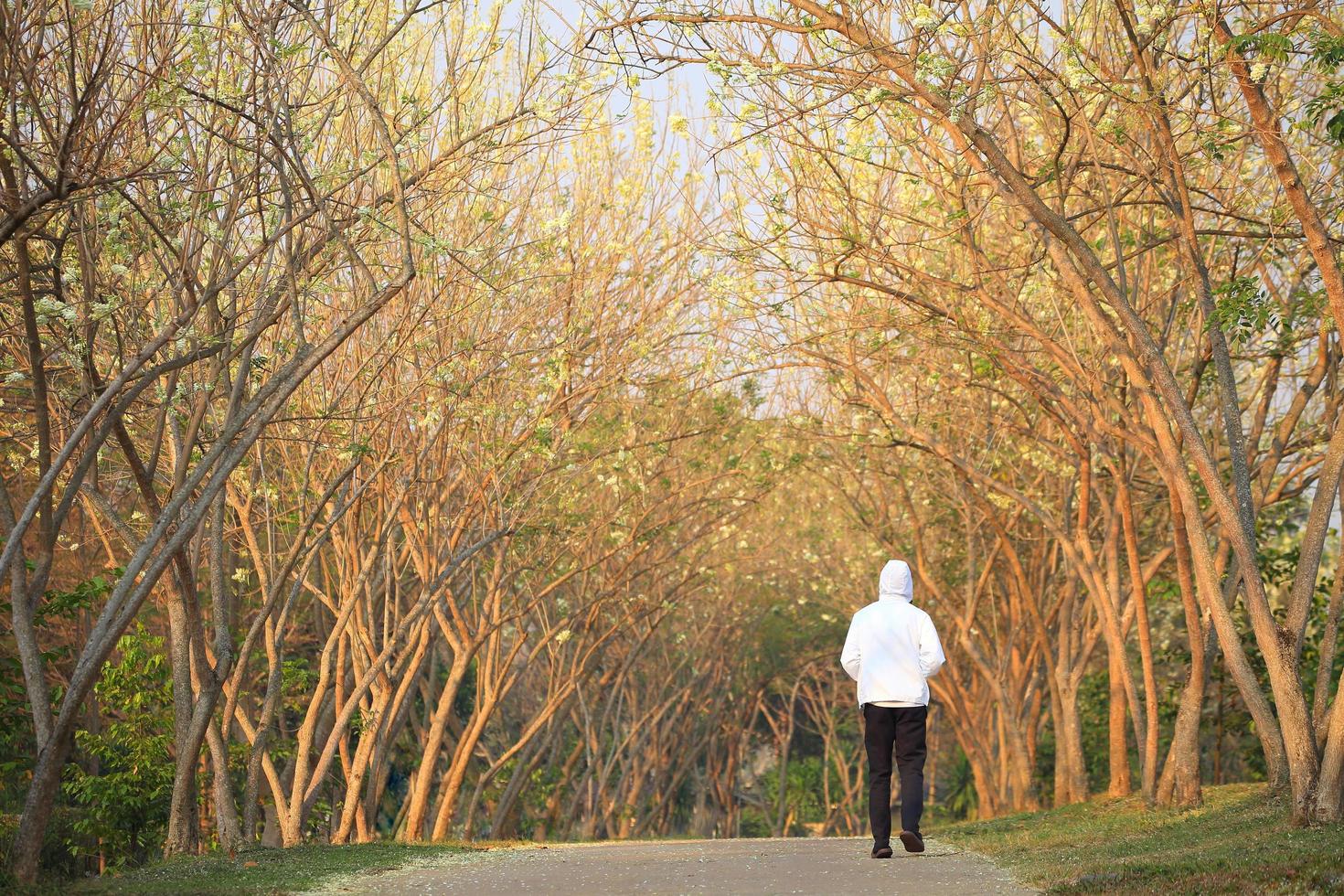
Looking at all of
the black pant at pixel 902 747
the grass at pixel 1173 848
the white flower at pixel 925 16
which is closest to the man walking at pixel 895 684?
the black pant at pixel 902 747

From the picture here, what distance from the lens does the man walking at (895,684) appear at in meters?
9.39

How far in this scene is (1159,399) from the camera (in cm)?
1145

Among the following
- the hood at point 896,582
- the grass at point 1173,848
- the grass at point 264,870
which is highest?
the hood at point 896,582

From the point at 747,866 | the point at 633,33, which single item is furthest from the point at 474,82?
the point at 747,866

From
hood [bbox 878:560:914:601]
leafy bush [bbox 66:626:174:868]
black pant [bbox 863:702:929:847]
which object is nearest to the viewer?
black pant [bbox 863:702:929:847]

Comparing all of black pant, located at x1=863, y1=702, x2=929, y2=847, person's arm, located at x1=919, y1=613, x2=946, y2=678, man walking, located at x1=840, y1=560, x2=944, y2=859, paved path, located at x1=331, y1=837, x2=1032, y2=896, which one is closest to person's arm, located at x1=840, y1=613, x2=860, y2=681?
man walking, located at x1=840, y1=560, x2=944, y2=859

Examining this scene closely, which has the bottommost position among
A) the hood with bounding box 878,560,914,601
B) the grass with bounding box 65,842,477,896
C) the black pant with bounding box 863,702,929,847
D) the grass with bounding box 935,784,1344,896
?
the grass with bounding box 65,842,477,896

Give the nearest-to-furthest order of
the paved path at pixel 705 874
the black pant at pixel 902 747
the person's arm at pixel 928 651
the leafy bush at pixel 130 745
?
the paved path at pixel 705 874 → the person's arm at pixel 928 651 → the black pant at pixel 902 747 → the leafy bush at pixel 130 745

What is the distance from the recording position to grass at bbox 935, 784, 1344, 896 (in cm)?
716

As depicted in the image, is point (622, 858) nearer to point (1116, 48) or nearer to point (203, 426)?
point (203, 426)

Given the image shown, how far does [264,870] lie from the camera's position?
984 cm

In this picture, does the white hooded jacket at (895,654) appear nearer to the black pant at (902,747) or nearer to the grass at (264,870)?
the black pant at (902,747)

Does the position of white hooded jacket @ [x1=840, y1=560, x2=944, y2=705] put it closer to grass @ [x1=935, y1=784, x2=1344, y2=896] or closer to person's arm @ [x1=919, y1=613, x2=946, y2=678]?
person's arm @ [x1=919, y1=613, x2=946, y2=678]

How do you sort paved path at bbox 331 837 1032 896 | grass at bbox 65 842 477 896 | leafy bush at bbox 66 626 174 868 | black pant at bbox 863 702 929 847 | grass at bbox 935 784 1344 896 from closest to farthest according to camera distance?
grass at bbox 935 784 1344 896 → paved path at bbox 331 837 1032 896 → grass at bbox 65 842 477 896 → black pant at bbox 863 702 929 847 → leafy bush at bbox 66 626 174 868
